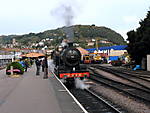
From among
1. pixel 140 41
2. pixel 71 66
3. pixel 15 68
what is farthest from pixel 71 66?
pixel 140 41

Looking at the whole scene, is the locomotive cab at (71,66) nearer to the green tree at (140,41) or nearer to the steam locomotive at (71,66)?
the steam locomotive at (71,66)

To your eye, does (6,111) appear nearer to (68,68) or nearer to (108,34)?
(68,68)

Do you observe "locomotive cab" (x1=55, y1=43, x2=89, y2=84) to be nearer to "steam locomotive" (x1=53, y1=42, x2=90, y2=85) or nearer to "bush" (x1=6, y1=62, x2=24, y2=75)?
"steam locomotive" (x1=53, y1=42, x2=90, y2=85)

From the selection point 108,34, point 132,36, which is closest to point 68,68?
point 132,36

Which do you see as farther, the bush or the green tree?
the green tree

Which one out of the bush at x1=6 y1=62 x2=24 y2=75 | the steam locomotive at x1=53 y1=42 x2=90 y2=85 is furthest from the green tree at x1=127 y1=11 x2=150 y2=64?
the steam locomotive at x1=53 y1=42 x2=90 y2=85

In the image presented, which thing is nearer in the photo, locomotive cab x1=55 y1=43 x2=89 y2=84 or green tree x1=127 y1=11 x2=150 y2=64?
locomotive cab x1=55 y1=43 x2=89 y2=84

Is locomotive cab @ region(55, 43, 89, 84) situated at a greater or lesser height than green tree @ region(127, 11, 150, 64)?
lesser

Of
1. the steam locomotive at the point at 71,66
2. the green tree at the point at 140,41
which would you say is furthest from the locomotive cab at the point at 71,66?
the green tree at the point at 140,41

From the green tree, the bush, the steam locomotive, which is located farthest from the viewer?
the green tree

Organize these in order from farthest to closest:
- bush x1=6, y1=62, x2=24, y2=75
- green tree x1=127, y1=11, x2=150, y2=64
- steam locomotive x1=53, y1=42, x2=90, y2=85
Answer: green tree x1=127, y1=11, x2=150, y2=64, bush x1=6, y1=62, x2=24, y2=75, steam locomotive x1=53, y1=42, x2=90, y2=85

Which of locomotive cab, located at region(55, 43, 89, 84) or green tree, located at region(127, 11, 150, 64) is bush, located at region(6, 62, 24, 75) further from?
green tree, located at region(127, 11, 150, 64)

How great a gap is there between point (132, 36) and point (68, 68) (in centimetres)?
2599

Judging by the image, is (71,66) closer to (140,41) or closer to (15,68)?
(15,68)
